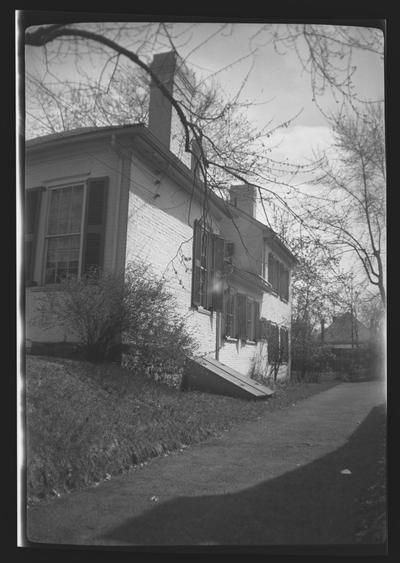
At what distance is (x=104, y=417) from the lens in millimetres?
2256

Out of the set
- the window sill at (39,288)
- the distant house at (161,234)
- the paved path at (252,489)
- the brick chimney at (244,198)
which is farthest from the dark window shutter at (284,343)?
the window sill at (39,288)

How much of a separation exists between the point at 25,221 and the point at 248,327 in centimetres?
106

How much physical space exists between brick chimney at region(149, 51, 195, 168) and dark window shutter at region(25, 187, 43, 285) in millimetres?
600

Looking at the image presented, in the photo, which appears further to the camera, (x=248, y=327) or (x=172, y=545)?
(x=248, y=327)

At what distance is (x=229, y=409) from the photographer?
2.27m

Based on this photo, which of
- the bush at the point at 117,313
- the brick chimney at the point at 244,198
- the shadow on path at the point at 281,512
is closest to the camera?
the shadow on path at the point at 281,512

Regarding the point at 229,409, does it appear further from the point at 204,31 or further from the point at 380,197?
the point at 204,31

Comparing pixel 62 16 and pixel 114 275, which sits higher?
pixel 62 16

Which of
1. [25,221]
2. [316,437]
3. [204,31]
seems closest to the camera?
[25,221]

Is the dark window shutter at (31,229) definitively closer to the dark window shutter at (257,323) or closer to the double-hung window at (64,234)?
the double-hung window at (64,234)

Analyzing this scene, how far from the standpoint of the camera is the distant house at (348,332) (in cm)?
211

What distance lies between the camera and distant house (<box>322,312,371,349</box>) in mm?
2113

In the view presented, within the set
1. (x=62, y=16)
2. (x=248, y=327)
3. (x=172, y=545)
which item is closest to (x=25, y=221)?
(x=62, y=16)

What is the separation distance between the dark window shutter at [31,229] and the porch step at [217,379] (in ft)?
2.55
